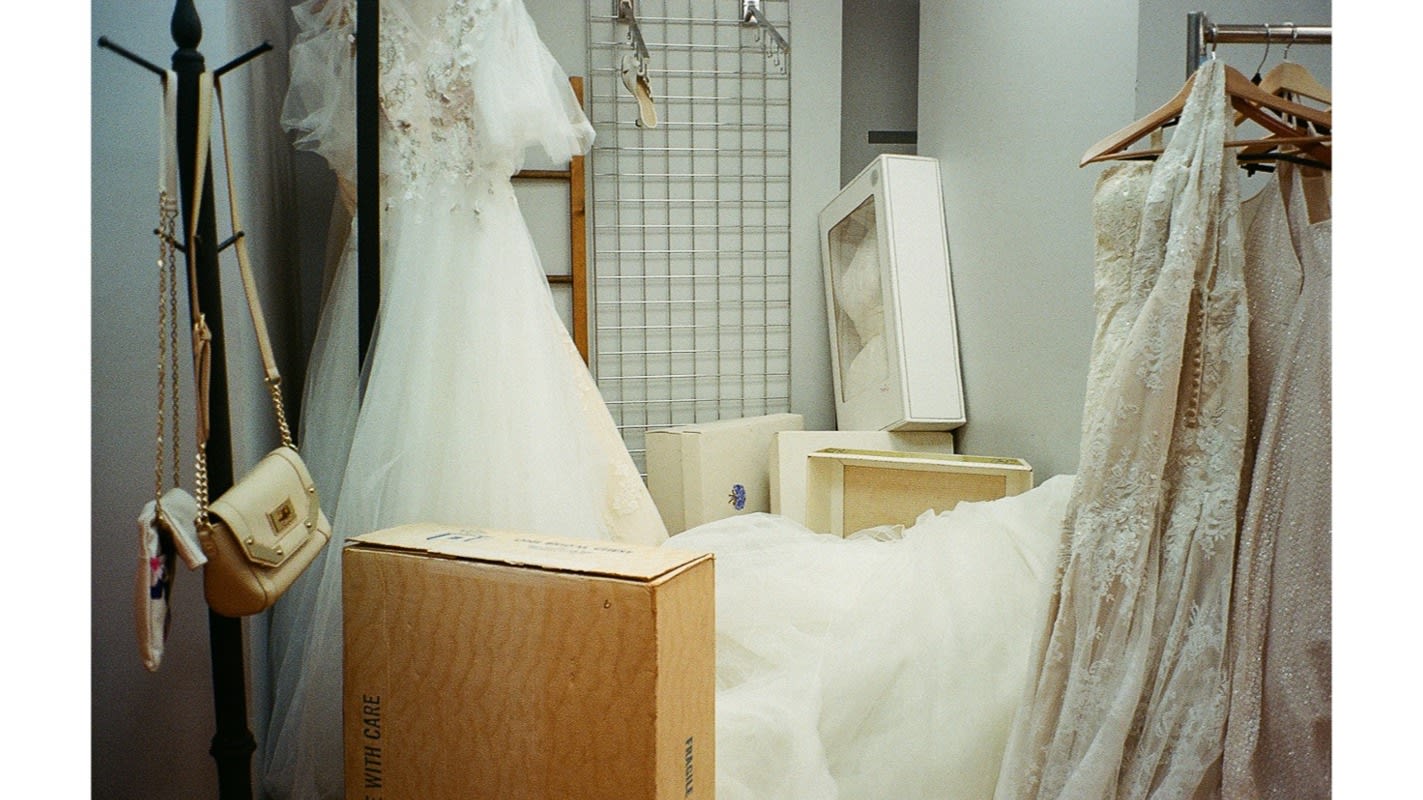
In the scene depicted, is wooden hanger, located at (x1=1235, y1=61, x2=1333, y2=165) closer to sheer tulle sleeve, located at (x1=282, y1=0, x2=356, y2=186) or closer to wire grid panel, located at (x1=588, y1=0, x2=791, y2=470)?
sheer tulle sleeve, located at (x1=282, y1=0, x2=356, y2=186)

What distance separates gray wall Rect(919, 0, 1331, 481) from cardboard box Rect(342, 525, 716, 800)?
4.01 ft

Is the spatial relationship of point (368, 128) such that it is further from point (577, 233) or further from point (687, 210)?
point (687, 210)

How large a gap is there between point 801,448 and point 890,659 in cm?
122

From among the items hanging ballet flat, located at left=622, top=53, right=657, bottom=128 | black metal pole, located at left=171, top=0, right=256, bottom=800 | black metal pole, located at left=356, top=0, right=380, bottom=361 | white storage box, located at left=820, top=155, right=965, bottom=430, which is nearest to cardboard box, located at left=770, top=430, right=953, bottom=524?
white storage box, located at left=820, top=155, right=965, bottom=430

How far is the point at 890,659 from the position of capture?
142 centimetres

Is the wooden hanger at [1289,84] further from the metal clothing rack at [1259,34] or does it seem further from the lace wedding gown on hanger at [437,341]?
the lace wedding gown on hanger at [437,341]

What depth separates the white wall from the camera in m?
1.81

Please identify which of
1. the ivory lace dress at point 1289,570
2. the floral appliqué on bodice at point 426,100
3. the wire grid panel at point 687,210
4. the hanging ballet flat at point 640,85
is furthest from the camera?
the wire grid panel at point 687,210

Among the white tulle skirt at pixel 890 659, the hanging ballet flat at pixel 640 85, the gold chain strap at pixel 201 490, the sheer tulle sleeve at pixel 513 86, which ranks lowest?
the white tulle skirt at pixel 890 659

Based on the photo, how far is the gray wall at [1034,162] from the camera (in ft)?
5.43

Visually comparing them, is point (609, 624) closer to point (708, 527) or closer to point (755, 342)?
point (708, 527)

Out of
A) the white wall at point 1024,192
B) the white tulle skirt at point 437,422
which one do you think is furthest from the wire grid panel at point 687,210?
the white tulle skirt at point 437,422

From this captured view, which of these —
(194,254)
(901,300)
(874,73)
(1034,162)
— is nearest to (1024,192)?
(1034,162)

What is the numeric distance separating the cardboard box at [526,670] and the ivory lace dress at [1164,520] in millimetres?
488
